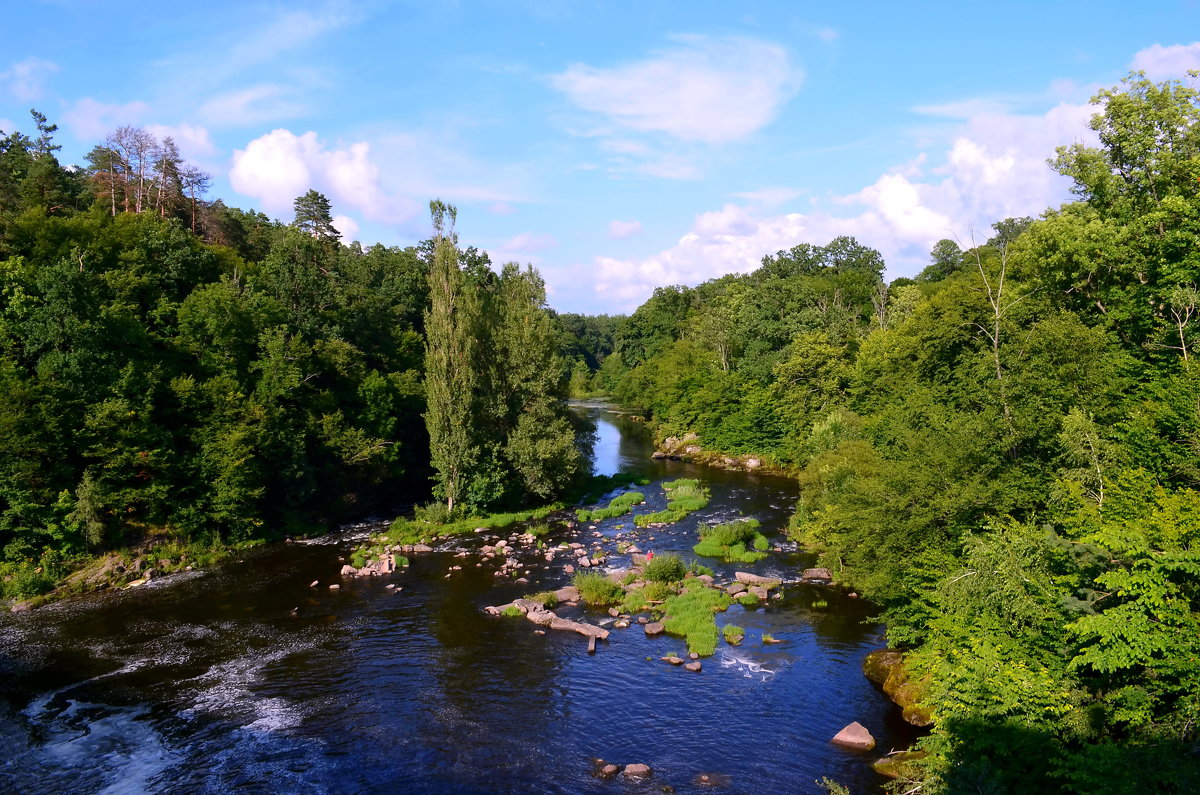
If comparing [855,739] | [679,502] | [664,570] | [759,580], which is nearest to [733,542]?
[759,580]

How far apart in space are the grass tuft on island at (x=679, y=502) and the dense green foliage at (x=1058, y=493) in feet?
24.0

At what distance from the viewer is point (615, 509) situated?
172 feet

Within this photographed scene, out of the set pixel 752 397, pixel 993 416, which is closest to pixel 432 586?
pixel 993 416

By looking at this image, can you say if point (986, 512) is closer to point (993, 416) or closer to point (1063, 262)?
point (993, 416)

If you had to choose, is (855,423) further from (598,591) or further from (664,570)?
(598,591)

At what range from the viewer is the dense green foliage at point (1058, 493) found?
15.2 metres

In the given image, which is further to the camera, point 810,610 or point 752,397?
point 752,397

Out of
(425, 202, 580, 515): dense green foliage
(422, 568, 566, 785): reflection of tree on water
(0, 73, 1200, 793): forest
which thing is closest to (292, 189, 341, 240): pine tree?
(0, 73, 1200, 793): forest

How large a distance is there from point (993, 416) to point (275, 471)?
4282cm

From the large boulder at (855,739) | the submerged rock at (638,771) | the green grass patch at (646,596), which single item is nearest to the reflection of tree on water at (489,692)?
the submerged rock at (638,771)

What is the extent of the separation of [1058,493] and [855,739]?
35.7 ft

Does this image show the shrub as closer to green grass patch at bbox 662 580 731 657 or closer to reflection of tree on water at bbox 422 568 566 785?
green grass patch at bbox 662 580 731 657

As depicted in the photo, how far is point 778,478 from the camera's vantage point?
66188 mm

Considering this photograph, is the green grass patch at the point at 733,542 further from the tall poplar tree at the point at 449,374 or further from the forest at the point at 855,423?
the tall poplar tree at the point at 449,374
